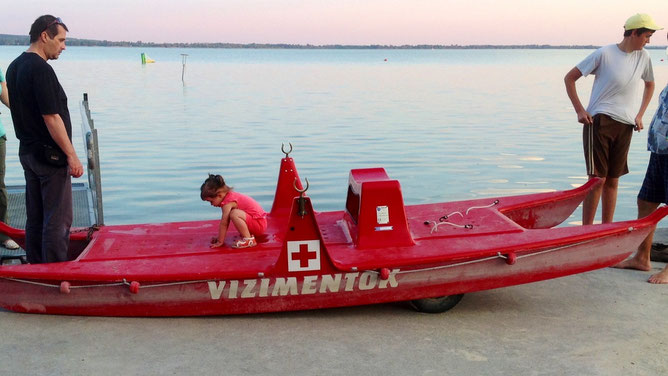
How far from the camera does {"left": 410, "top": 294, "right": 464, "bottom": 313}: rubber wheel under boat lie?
547cm

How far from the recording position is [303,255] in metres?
5.15

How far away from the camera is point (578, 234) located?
5457mm

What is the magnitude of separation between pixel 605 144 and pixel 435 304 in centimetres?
252

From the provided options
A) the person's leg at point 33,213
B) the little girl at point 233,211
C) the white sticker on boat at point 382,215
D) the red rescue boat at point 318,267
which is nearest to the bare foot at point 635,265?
the red rescue boat at point 318,267

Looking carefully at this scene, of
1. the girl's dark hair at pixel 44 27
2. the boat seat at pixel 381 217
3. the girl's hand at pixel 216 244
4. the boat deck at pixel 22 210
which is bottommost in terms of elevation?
the boat deck at pixel 22 210

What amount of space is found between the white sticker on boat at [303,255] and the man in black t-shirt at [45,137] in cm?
158

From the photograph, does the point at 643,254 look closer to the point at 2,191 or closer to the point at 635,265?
the point at 635,265

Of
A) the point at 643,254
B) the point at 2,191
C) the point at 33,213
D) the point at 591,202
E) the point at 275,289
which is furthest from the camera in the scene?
the point at 2,191

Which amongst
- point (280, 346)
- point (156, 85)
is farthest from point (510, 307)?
point (156, 85)

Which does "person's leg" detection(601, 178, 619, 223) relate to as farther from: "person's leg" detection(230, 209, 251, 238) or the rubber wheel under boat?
"person's leg" detection(230, 209, 251, 238)

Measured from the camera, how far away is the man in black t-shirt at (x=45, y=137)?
5324 millimetres

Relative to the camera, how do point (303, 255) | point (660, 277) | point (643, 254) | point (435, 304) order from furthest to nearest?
1. point (643, 254)
2. point (660, 277)
3. point (435, 304)
4. point (303, 255)

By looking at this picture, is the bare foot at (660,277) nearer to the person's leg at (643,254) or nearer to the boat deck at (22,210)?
the person's leg at (643,254)

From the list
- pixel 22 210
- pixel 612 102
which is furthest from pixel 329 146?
pixel 612 102
